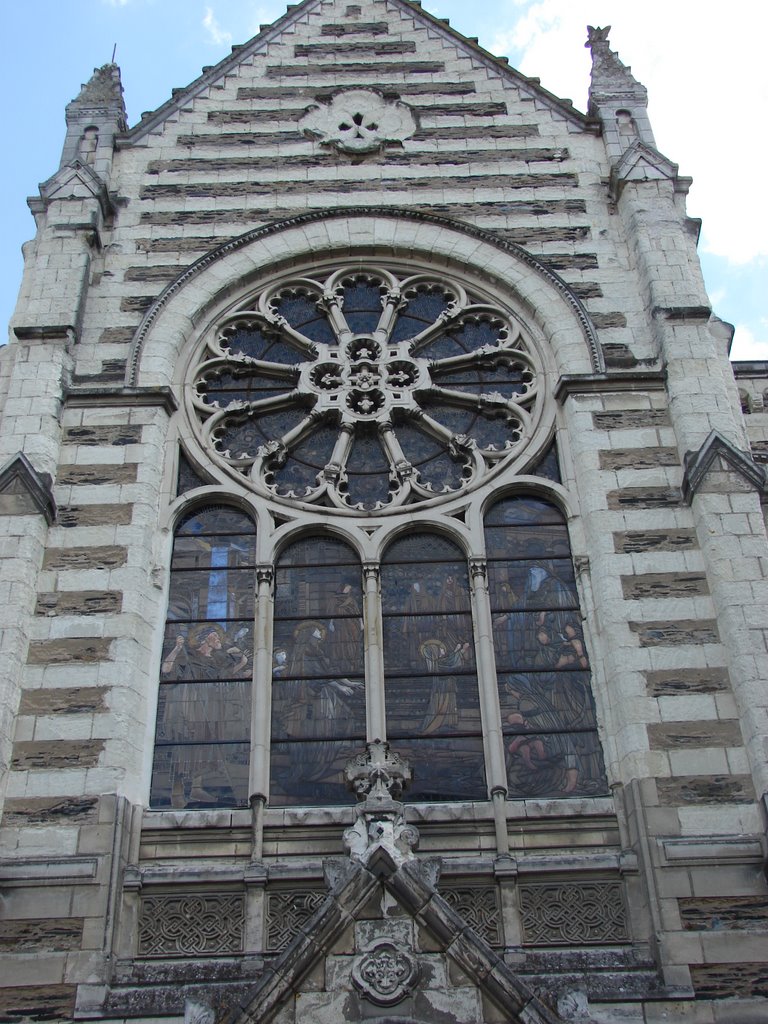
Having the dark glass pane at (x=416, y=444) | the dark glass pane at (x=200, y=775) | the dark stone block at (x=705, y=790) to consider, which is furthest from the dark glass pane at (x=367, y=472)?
the dark stone block at (x=705, y=790)

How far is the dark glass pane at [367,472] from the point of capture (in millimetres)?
13531

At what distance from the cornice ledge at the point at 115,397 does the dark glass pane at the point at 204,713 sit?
3.19m

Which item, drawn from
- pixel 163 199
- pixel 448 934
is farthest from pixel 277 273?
pixel 448 934

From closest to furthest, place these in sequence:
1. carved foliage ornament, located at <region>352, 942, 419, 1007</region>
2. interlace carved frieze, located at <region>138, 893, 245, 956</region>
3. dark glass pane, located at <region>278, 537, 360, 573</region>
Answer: carved foliage ornament, located at <region>352, 942, 419, 1007</region>, interlace carved frieze, located at <region>138, 893, 245, 956</region>, dark glass pane, located at <region>278, 537, 360, 573</region>

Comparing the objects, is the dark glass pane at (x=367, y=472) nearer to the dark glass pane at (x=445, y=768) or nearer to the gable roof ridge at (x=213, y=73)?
the dark glass pane at (x=445, y=768)

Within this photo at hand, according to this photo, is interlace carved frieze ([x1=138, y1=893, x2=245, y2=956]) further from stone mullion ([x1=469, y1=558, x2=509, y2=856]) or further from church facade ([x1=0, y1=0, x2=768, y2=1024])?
stone mullion ([x1=469, y1=558, x2=509, y2=856])

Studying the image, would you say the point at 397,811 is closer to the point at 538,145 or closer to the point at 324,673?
the point at 324,673

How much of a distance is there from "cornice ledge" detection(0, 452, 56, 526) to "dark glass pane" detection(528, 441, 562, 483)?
15.3ft

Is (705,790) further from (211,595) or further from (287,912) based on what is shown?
(211,595)

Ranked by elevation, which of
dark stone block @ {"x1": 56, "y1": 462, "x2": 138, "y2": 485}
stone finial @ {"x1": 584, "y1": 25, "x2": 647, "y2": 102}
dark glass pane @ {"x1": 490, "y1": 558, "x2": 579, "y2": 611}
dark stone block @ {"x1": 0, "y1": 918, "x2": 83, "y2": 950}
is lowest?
dark stone block @ {"x1": 0, "y1": 918, "x2": 83, "y2": 950}

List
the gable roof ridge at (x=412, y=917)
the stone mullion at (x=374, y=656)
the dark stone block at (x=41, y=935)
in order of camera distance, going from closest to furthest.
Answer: the gable roof ridge at (x=412, y=917) → the dark stone block at (x=41, y=935) → the stone mullion at (x=374, y=656)

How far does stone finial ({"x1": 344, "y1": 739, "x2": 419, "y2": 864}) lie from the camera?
9719 mm

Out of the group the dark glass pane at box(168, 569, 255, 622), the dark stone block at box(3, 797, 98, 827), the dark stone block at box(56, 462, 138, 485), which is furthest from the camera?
the dark stone block at box(56, 462, 138, 485)

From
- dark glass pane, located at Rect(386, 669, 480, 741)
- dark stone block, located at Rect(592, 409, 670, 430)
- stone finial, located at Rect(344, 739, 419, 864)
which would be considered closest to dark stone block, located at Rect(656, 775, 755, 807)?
dark glass pane, located at Rect(386, 669, 480, 741)
